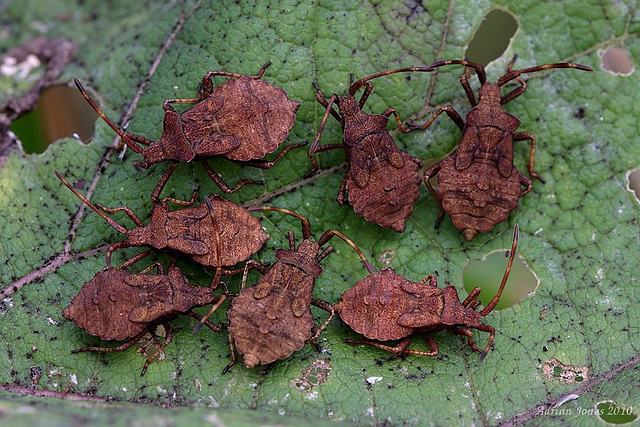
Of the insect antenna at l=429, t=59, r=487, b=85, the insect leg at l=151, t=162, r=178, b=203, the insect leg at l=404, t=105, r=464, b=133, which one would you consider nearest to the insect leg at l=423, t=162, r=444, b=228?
the insect leg at l=404, t=105, r=464, b=133

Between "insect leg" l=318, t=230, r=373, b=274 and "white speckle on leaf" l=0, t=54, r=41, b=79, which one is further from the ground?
"white speckle on leaf" l=0, t=54, r=41, b=79

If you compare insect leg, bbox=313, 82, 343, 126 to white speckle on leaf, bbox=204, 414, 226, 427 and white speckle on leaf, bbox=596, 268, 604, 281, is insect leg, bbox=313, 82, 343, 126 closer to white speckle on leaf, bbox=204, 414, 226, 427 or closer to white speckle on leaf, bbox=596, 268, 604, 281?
white speckle on leaf, bbox=596, 268, 604, 281

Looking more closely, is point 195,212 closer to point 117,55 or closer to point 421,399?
point 117,55

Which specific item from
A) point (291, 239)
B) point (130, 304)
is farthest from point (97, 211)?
point (291, 239)

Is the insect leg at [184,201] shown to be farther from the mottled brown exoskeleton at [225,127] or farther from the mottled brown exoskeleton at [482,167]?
the mottled brown exoskeleton at [482,167]

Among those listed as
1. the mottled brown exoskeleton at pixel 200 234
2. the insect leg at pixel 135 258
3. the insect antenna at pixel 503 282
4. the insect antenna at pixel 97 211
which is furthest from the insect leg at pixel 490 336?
the insect antenna at pixel 97 211

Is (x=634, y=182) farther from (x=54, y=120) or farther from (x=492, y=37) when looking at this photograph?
(x=54, y=120)
